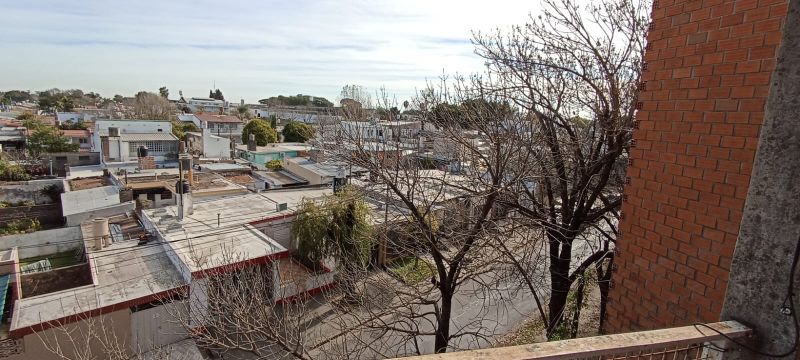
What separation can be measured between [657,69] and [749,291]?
193 centimetres

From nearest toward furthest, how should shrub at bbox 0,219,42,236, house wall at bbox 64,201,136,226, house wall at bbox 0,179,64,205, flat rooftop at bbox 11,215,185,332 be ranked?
flat rooftop at bbox 11,215,185,332 < house wall at bbox 64,201,136,226 < shrub at bbox 0,219,42,236 < house wall at bbox 0,179,64,205

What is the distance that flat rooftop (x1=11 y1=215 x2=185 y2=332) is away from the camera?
30.3ft

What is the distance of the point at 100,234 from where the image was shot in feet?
42.3

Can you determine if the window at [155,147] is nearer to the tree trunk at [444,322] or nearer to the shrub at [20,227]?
the shrub at [20,227]

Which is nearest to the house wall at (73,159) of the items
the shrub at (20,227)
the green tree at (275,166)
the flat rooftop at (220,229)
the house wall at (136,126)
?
the house wall at (136,126)

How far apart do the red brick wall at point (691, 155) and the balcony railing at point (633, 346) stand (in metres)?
0.86

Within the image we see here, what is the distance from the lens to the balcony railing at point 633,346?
63.3 inches

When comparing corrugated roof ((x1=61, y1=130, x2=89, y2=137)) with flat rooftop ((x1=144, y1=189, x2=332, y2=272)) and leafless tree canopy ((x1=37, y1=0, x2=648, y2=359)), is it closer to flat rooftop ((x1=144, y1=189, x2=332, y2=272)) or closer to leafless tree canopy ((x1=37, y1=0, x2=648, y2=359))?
flat rooftop ((x1=144, y1=189, x2=332, y2=272))

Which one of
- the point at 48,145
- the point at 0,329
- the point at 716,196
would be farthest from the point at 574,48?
the point at 48,145

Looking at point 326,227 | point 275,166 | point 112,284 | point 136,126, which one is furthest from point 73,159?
point 326,227

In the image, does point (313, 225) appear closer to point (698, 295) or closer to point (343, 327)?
point (343, 327)

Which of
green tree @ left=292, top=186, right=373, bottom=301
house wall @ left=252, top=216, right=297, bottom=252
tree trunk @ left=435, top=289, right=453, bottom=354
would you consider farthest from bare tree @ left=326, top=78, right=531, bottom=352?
house wall @ left=252, top=216, right=297, bottom=252

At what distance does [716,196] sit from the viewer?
110 inches

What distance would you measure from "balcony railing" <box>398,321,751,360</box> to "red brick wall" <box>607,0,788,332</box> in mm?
856
